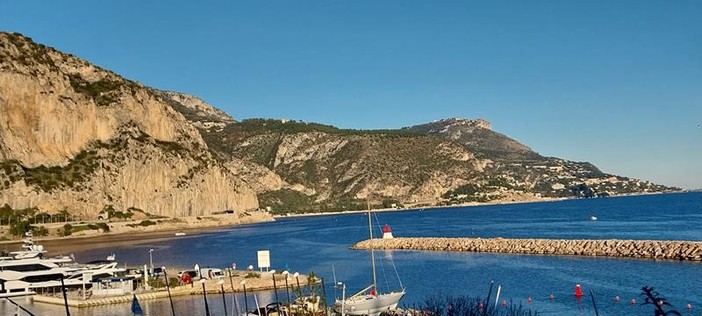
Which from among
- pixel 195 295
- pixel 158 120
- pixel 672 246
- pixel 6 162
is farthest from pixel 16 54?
pixel 672 246

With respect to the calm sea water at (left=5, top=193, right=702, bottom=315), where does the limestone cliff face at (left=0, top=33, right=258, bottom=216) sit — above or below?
above

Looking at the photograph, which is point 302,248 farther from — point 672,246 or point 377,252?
point 672,246

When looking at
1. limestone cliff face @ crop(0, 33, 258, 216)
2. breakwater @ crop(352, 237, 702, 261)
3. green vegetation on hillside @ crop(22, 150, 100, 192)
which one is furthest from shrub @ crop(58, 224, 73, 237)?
breakwater @ crop(352, 237, 702, 261)

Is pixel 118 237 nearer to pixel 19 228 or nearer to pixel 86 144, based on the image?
pixel 19 228

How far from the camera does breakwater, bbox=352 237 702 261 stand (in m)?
54.2

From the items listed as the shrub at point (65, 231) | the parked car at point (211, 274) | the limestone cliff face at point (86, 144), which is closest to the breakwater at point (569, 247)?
the parked car at point (211, 274)

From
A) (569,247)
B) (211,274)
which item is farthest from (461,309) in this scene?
(569,247)

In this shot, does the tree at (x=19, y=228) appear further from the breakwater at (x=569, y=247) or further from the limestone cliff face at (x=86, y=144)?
the breakwater at (x=569, y=247)

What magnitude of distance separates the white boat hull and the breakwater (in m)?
29.5

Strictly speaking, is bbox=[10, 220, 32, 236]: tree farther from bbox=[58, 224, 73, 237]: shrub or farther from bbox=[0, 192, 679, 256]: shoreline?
bbox=[58, 224, 73, 237]: shrub

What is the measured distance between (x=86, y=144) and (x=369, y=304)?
14178cm

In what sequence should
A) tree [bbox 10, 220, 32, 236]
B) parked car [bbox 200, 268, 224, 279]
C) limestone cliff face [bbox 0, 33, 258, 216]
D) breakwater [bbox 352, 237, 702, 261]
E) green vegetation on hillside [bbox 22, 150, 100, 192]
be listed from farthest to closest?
limestone cliff face [bbox 0, 33, 258, 216] → green vegetation on hillside [bbox 22, 150, 100, 192] → tree [bbox 10, 220, 32, 236] → breakwater [bbox 352, 237, 702, 261] → parked car [bbox 200, 268, 224, 279]

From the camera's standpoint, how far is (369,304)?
3356 cm

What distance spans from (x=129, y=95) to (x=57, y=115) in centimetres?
2809
